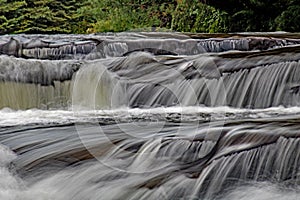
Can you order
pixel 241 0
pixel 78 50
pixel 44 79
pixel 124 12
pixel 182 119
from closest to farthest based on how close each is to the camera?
pixel 182 119, pixel 44 79, pixel 78 50, pixel 241 0, pixel 124 12

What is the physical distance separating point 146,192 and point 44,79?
362cm

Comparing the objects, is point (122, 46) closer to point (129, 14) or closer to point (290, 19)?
point (290, 19)

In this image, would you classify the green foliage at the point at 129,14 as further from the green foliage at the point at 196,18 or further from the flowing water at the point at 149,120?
the flowing water at the point at 149,120

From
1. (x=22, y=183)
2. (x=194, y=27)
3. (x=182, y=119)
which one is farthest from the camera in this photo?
(x=194, y=27)

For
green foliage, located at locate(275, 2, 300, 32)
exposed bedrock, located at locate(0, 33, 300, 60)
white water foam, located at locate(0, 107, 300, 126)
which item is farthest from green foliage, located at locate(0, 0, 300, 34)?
white water foam, located at locate(0, 107, 300, 126)

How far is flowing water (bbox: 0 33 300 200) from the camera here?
3.15 metres

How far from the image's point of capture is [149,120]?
16.1ft

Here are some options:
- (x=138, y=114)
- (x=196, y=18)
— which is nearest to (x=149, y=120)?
(x=138, y=114)

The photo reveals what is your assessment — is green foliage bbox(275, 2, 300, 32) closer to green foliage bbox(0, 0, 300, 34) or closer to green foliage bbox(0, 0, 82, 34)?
green foliage bbox(0, 0, 300, 34)

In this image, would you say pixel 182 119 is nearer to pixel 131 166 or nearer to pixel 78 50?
pixel 131 166

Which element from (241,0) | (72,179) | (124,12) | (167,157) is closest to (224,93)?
(167,157)

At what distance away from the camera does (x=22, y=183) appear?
128 inches

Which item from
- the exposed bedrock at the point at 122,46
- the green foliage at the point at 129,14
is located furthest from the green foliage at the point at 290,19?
the green foliage at the point at 129,14

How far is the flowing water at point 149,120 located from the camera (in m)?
3.15
